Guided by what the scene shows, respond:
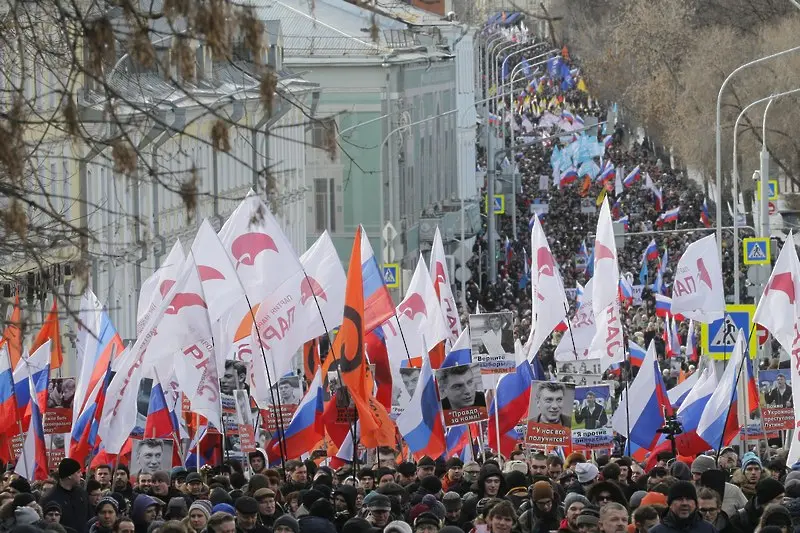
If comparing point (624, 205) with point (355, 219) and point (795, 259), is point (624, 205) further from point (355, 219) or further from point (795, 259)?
point (795, 259)

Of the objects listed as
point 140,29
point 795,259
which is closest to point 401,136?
point 795,259

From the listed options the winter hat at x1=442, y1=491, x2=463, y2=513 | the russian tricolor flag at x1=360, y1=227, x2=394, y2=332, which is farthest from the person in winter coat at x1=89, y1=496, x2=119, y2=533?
the russian tricolor flag at x1=360, y1=227, x2=394, y2=332

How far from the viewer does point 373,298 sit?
20938 millimetres

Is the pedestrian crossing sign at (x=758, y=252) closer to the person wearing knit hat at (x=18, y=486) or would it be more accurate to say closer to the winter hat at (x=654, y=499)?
the person wearing knit hat at (x=18, y=486)

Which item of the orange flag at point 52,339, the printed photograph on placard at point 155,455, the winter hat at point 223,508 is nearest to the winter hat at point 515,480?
the winter hat at point 223,508

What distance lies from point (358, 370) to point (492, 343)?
4.96 metres

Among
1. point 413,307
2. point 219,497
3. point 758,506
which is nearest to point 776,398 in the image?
point 413,307

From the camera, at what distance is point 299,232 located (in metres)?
48.7

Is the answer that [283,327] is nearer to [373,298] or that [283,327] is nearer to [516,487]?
[373,298]

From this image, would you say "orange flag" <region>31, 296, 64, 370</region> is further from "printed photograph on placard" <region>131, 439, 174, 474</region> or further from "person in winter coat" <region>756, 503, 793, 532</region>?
"person in winter coat" <region>756, 503, 793, 532</region>

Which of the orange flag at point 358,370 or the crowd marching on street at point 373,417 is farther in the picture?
the orange flag at point 358,370

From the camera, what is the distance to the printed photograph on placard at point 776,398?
68.1 ft

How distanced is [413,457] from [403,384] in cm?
67

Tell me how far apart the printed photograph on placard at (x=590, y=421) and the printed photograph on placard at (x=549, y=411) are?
57 centimetres
